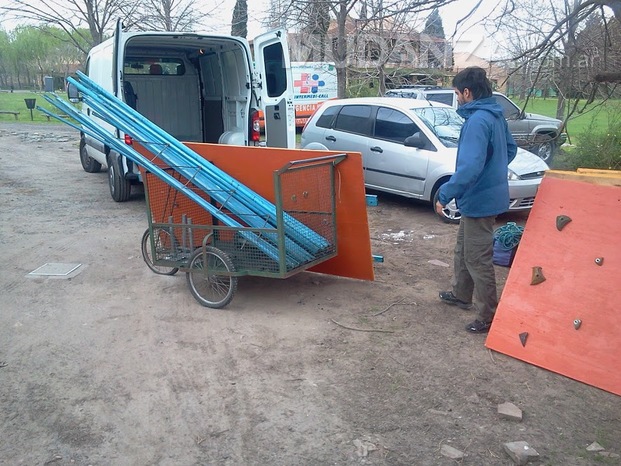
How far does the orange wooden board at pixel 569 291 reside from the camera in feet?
12.7

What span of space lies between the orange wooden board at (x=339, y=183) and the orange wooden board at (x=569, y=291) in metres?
1.54

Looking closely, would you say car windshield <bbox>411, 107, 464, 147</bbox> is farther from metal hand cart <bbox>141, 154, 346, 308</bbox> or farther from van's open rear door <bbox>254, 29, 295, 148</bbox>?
metal hand cart <bbox>141, 154, 346, 308</bbox>

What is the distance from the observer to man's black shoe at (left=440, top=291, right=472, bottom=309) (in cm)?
515

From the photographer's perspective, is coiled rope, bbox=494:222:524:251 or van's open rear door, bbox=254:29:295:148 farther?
van's open rear door, bbox=254:29:295:148

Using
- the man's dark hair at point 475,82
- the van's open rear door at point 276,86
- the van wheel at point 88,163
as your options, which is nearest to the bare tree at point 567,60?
the man's dark hair at point 475,82

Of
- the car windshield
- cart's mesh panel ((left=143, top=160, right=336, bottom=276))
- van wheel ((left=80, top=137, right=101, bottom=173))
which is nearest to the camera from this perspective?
cart's mesh panel ((left=143, top=160, right=336, bottom=276))

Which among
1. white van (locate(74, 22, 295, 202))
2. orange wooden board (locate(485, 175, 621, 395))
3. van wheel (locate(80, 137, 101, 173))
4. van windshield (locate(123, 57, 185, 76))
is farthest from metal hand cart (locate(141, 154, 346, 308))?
van wheel (locate(80, 137, 101, 173))

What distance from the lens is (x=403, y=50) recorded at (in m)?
14.3

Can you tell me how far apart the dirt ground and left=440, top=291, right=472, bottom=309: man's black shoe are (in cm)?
8

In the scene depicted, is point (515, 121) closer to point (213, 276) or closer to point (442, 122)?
point (442, 122)

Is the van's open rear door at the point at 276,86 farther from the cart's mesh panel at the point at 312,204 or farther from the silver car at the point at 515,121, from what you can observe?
the cart's mesh panel at the point at 312,204

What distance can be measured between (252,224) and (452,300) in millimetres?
1904

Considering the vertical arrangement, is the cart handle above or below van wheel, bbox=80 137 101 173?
above

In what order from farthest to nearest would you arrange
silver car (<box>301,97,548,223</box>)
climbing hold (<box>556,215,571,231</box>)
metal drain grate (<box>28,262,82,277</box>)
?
silver car (<box>301,97,548,223</box>), metal drain grate (<box>28,262,82,277</box>), climbing hold (<box>556,215,571,231</box>)
